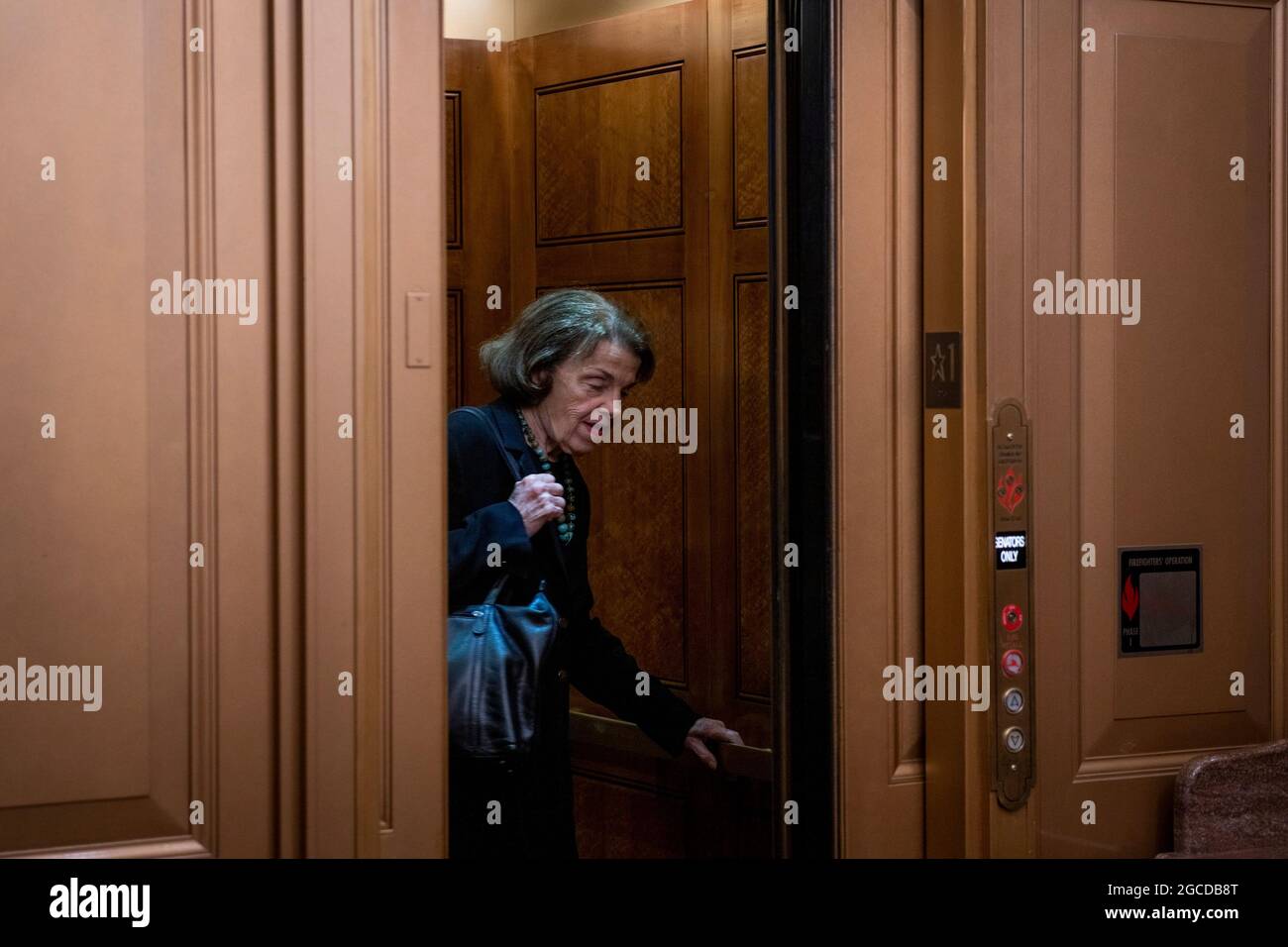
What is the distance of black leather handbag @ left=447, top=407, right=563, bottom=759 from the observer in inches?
76.8

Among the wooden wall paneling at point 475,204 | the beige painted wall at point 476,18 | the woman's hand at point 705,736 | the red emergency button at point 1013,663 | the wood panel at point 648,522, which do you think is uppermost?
the beige painted wall at point 476,18

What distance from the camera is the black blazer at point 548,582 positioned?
1.97 meters

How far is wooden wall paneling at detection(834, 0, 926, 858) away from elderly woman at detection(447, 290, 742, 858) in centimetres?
26

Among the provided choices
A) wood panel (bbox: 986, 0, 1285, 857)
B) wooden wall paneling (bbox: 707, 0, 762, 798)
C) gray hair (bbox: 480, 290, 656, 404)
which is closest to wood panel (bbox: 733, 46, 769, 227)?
wooden wall paneling (bbox: 707, 0, 762, 798)

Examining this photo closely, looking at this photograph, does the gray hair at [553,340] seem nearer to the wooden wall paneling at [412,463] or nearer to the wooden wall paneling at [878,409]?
the wooden wall paneling at [412,463]

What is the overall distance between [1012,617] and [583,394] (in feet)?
2.41

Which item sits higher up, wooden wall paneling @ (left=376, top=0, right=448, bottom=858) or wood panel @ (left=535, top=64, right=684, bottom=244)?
wood panel @ (left=535, top=64, right=684, bottom=244)

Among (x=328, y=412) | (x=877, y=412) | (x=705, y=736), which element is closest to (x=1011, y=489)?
(x=877, y=412)

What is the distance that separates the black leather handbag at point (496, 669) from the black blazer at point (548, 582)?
0.06 ft

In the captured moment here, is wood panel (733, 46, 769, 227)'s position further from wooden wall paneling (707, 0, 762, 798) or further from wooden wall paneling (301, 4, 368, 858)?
wooden wall paneling (301, 4, 368, 858)

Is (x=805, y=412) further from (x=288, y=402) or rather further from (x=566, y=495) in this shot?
(x=288, y=402)

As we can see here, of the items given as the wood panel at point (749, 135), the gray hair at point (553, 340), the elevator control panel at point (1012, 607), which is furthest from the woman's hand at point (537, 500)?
the elevator control panel at point (1012, 607)

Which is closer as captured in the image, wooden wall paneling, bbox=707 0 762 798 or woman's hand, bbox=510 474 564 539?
woman's hand, bbox=510 474 564 539
